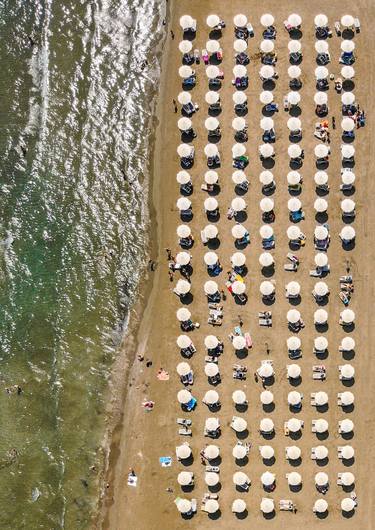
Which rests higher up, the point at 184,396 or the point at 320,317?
the point at 320,317

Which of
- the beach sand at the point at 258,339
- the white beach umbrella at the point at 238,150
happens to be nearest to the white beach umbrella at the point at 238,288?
the beach sand at the point at 258,339

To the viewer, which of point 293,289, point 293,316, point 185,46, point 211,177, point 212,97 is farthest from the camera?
point 185,46

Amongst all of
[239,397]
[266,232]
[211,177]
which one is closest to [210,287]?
[266,232]

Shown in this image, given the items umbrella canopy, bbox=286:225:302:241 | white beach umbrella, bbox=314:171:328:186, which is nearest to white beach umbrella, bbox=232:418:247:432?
umbrella canopy, bbox=286:225:302:241

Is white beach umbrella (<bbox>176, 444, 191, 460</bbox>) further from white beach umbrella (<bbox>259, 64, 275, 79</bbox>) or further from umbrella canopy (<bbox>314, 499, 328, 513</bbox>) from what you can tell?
white beach umbrella (<bbox>259, 64, 275, 79</bbox>)

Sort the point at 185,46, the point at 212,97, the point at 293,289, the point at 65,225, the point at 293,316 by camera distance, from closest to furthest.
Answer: the point at 293,316
the point at 293,289
the point at 212,97
the point at 185,46
the point at 65,225

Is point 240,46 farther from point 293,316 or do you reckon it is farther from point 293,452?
point 293,452

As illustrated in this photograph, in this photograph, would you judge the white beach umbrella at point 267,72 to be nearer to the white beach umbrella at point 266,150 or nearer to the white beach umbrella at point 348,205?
the white beach umbrella at point 266,150

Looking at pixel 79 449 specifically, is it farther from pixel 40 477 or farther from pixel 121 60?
pixel 121 60
